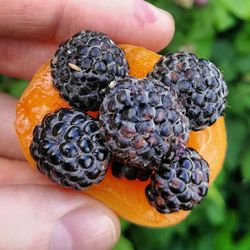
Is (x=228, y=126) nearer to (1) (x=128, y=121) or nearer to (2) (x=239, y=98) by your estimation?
(2) (x=239, y=98)

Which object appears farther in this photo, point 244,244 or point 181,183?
point 244,244

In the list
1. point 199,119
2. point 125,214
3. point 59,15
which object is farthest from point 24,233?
point 59,15

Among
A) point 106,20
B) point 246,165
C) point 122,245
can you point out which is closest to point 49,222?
point 122,245

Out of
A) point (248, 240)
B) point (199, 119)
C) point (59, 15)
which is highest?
point (199, 119)

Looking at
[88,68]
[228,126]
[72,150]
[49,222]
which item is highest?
[88,68]

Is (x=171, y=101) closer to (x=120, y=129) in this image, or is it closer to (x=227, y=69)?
(x=120, y=129)

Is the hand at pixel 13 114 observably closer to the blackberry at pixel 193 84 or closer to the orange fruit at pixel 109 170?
the orange fruit at pixel 109 170

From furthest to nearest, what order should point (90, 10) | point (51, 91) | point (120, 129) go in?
point (90, 10) → point (51, 91) → point (120, 129)

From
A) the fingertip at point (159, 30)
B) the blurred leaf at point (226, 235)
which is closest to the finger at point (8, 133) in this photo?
the fingertip at point (159, 30)
